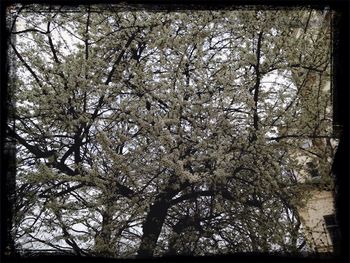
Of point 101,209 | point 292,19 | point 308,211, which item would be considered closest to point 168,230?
point 101,209

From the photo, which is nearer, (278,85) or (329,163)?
(329,163)

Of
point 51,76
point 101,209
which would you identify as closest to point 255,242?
point 101,209

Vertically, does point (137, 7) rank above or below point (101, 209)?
above

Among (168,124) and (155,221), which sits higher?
(168,124)

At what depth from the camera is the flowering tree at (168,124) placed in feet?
11.6

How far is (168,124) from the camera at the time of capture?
3.88 metres

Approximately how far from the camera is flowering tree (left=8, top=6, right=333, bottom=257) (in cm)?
353

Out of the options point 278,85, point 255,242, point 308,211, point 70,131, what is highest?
point 278,85

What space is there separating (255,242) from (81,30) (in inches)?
106

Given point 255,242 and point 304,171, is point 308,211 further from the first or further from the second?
point 255,242

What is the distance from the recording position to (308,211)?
3.62 m

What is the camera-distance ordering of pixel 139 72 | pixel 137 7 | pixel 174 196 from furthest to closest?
1. pixel 139 72
2. pixel 174 196
3. pixel 137 7

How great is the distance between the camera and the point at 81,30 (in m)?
3.76

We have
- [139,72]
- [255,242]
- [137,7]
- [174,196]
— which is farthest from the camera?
[139,72]
